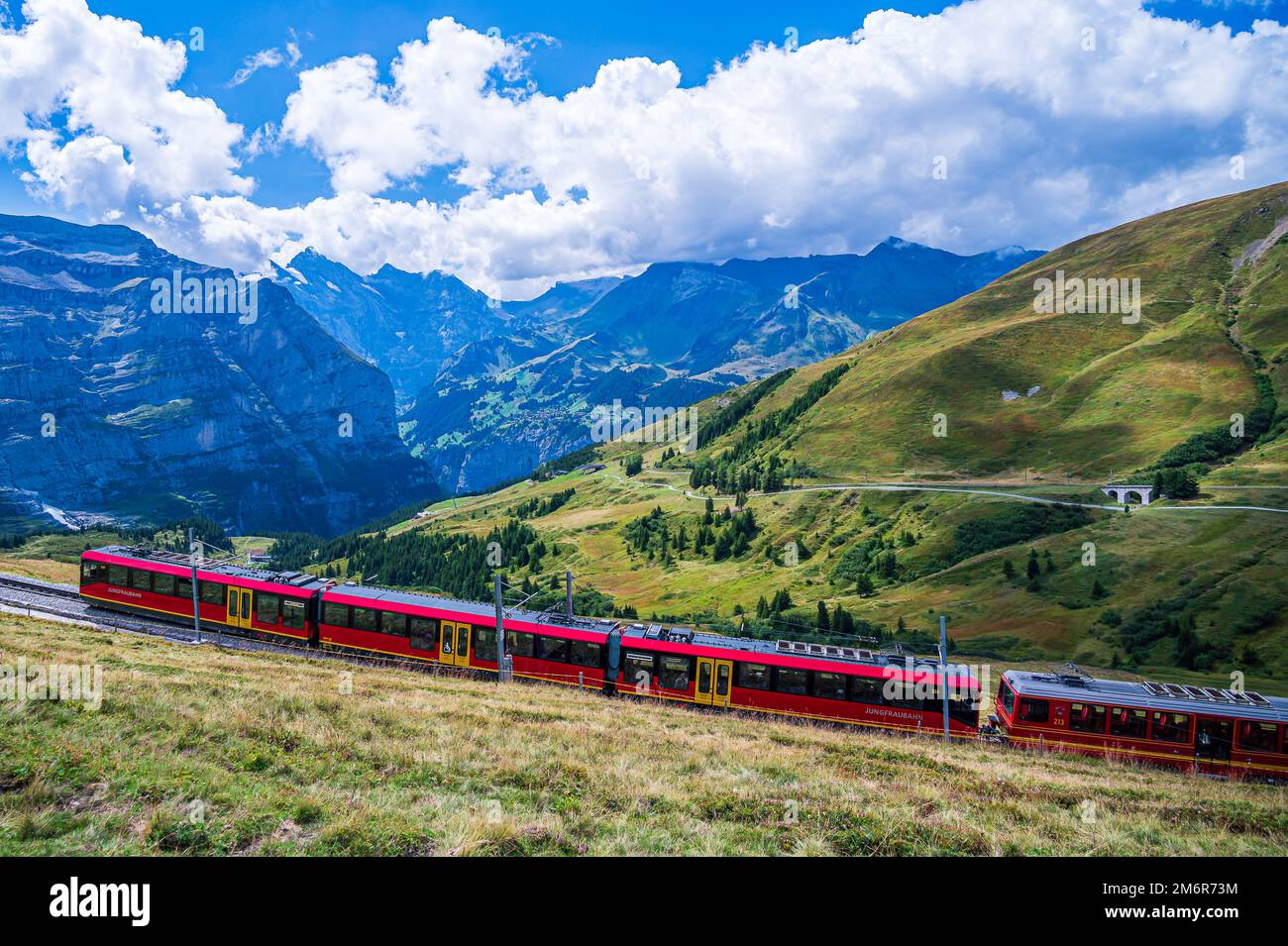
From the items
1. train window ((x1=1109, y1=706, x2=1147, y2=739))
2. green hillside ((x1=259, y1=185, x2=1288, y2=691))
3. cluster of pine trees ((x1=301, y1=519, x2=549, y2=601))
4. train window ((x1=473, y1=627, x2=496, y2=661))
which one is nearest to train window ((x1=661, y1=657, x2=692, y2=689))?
train window ((x1=473, y1=627, x2=496, y2=661))

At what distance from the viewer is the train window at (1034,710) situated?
32.3m

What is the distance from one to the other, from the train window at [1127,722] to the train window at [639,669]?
74.0ft

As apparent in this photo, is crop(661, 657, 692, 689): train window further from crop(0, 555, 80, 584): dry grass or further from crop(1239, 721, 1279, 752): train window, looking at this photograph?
crop(0, 555, 80, 584): dry grass

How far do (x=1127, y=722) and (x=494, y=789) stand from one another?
3219cm

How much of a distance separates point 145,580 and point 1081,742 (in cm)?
5813

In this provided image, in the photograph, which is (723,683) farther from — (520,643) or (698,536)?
(698,536)

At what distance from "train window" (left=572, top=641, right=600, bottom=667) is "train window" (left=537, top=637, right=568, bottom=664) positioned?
0.56 meters

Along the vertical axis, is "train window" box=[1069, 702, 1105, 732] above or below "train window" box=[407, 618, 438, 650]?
below

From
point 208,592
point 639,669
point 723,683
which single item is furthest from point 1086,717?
point 208,592

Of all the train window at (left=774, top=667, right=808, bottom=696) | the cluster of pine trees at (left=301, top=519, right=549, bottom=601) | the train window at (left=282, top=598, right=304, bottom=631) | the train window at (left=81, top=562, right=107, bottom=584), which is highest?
the train window at (left=81, top=562, right=107, bottom=584)

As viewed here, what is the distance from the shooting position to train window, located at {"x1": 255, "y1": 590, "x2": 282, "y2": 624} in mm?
42719

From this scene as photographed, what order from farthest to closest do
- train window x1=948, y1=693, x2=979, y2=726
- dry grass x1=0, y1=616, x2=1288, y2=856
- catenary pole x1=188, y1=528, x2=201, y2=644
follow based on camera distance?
catenary pole x1=188, y1=528, x2=201, y2=644 < train window x1=948, y1=693, x2=979, y2=726 < dry grass x1=0, y1=616, x2=1288, y2=856

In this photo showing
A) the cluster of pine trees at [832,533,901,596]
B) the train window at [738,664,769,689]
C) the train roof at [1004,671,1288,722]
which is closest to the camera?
the train roof at [1004,671,1288,722]

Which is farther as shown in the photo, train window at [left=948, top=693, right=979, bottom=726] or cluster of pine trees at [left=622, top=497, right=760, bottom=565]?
cluster of pine trees at [left=622, top=497, right=760, bottom=565]
